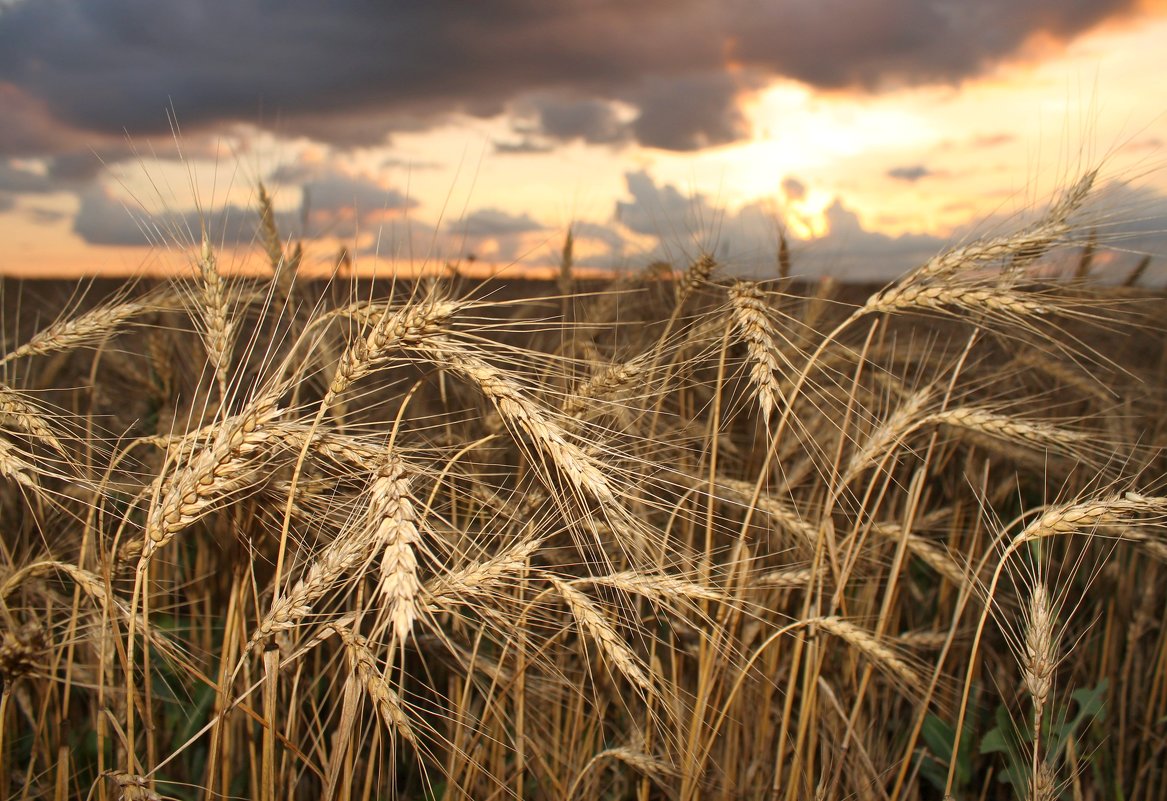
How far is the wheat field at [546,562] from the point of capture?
1.48 m

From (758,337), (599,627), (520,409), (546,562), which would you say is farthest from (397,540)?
(546,562)

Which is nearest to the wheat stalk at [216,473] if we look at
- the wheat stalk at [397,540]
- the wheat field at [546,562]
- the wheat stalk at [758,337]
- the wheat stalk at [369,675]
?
the wheat field at [546,562]

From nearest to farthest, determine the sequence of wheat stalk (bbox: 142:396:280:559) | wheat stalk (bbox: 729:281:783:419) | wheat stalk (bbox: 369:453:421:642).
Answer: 1. wheat stalk (bbox: 369:453:421:642)
2. wheat stalk (bbox: 142:396:280:559)
3. wheat stalk (bbox: 729:281:783:419)

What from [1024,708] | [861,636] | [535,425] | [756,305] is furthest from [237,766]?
[1024,708]

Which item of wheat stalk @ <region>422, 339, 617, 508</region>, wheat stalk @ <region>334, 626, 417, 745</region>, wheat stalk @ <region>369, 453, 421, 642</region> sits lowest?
wheat stalk @ <region>334, 626, 417, 745</region>

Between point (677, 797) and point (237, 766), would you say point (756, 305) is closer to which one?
point (677, 797)

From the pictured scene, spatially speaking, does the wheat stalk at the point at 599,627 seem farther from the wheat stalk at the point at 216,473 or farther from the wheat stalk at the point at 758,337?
→ the wheat stalk at the point at 216,473

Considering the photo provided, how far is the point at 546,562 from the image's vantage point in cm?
246

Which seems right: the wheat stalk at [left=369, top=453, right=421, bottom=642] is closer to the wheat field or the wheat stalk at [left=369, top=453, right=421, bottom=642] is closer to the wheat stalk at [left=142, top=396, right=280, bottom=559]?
the wheat field

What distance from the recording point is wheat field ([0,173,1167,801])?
4.87 ft

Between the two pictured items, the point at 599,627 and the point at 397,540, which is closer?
the point at 397,540

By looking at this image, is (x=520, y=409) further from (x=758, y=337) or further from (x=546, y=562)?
(x=546, y=562)

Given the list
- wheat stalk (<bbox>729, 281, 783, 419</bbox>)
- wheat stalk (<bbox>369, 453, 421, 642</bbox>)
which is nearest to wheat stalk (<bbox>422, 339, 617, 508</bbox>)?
wheat stalk (<bbox>369, 453, 421, 642</bbox>)

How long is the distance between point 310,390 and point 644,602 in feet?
7.29
